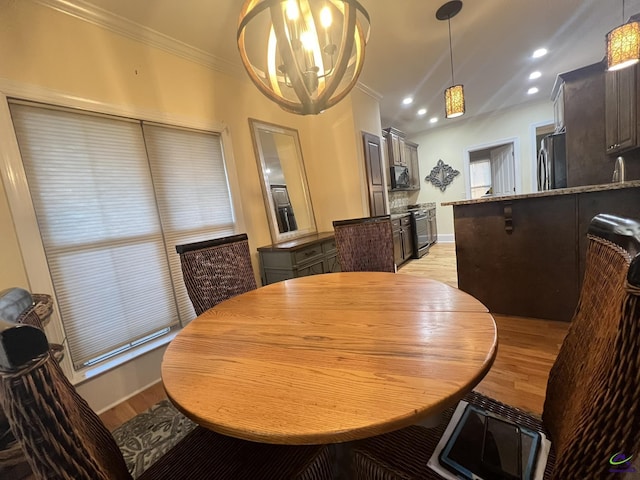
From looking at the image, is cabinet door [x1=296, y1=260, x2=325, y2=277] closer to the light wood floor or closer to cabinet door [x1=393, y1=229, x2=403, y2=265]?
the light wood floor

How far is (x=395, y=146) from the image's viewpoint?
5020 millimetres

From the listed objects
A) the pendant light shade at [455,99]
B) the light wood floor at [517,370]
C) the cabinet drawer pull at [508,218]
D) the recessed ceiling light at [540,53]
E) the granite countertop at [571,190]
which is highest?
the recessed ceiling light at [540,53]

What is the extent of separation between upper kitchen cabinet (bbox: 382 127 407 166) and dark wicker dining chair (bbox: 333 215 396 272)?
11.0 ft

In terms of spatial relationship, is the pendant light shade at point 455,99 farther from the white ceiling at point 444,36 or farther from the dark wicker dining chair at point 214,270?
the dark wicker dining chair at point 214,270

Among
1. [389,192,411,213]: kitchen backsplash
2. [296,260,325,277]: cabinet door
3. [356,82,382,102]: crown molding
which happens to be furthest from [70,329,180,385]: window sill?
[389,192,411,213]: kitchen backsplash

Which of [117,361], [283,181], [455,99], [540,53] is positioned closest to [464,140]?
[540,53]

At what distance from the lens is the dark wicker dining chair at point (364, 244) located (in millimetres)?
1942

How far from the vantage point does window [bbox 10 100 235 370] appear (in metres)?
1.63

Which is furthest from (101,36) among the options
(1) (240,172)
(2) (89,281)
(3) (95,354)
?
(3) (95,354)

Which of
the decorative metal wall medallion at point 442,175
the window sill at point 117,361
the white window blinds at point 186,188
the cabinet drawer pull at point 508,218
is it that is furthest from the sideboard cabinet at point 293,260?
the decorative metal wall medallion at point 442,175

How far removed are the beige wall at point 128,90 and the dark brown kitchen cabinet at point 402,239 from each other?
4.24 ft

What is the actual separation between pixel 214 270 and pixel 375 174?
2849 mm

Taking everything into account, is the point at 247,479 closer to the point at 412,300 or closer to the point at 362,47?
the point at 412,300

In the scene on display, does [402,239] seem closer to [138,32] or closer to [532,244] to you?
[532,244]
